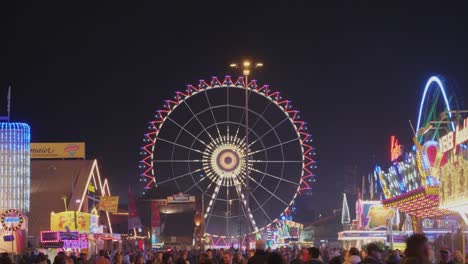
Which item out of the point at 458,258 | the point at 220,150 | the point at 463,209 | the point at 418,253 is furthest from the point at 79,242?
the point at 418,253

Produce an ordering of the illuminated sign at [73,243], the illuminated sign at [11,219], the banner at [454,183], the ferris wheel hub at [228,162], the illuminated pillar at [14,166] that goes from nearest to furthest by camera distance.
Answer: the banner at [454,183] → the illuminated sign at [11,219] → the illuminated pillar at [14,166] → the illuminated sign at [73,243] → the ferris wheel hub at [228,162]

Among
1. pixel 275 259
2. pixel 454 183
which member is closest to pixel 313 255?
pixel 275 259

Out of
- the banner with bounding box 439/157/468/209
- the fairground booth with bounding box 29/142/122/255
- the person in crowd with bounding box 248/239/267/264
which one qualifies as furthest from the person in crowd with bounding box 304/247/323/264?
the fairground booth with bounding box 29/142/122/255

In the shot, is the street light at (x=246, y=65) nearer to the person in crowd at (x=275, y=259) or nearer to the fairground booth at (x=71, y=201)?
the fairground booth at (x=71, y=201)

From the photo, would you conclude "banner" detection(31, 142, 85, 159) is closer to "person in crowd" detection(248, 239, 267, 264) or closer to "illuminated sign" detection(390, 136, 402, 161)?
"illuminated sign" detection(390, 136, 402, 161)

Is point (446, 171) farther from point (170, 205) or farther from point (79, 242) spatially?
point (170, 205)

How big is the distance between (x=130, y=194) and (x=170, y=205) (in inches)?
1036

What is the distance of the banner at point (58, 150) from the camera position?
80375mm

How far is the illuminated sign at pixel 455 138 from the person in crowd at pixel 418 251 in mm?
20535

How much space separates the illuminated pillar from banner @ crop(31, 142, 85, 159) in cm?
3164

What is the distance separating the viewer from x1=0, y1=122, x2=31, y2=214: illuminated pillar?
47.4 metres

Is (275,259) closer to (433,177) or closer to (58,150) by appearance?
(433,177)

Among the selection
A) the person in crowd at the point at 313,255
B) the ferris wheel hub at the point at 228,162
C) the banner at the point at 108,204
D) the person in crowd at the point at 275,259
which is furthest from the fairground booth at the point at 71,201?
the person in crowd at the point at 275,259

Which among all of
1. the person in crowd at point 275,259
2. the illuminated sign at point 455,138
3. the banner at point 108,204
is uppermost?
the banner at point 108,204
